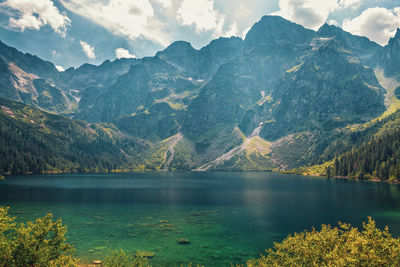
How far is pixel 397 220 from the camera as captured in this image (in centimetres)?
8394

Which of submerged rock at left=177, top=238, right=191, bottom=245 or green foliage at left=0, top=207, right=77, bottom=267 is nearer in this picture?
green foliage at left=0, top=207, right=77, bottom=267

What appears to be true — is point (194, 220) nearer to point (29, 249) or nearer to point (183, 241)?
point (183, 241)

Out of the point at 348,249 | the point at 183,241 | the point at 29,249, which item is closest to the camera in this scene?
the point at 348,249

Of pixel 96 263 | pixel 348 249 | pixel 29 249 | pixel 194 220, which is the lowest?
pixel 194 220

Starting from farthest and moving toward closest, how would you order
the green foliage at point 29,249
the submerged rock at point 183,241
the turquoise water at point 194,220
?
the submerged rock at point 183,241 < the turquoise water at point 194,220 < the green foliage at point 29,249

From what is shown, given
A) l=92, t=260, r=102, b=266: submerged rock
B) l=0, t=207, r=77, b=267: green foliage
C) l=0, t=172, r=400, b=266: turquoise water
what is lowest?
l=0, t=172, r=400, b=266: turquoise water

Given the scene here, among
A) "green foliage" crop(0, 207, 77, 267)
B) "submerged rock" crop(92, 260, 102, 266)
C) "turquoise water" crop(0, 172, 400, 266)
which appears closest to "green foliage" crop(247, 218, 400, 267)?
"turquoise water" crop(0, 172, 400, 266)

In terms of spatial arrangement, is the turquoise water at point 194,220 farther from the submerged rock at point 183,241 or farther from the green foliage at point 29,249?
the green foliage at point 29,249

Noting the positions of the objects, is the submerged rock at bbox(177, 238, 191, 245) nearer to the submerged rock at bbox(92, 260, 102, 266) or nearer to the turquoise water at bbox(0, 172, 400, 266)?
the turquoise water at bbox(0, 172, 400, 266)

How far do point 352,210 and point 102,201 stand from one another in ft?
389

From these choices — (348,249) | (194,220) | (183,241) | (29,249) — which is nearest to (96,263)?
(29,249)

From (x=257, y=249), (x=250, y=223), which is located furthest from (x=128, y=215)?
(x=257, y=249)

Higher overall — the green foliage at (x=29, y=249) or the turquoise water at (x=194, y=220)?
the green foliage at (x=29, y=249)

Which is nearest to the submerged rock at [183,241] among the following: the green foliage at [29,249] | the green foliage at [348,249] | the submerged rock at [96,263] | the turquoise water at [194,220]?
the turquoise water at [194,220]
